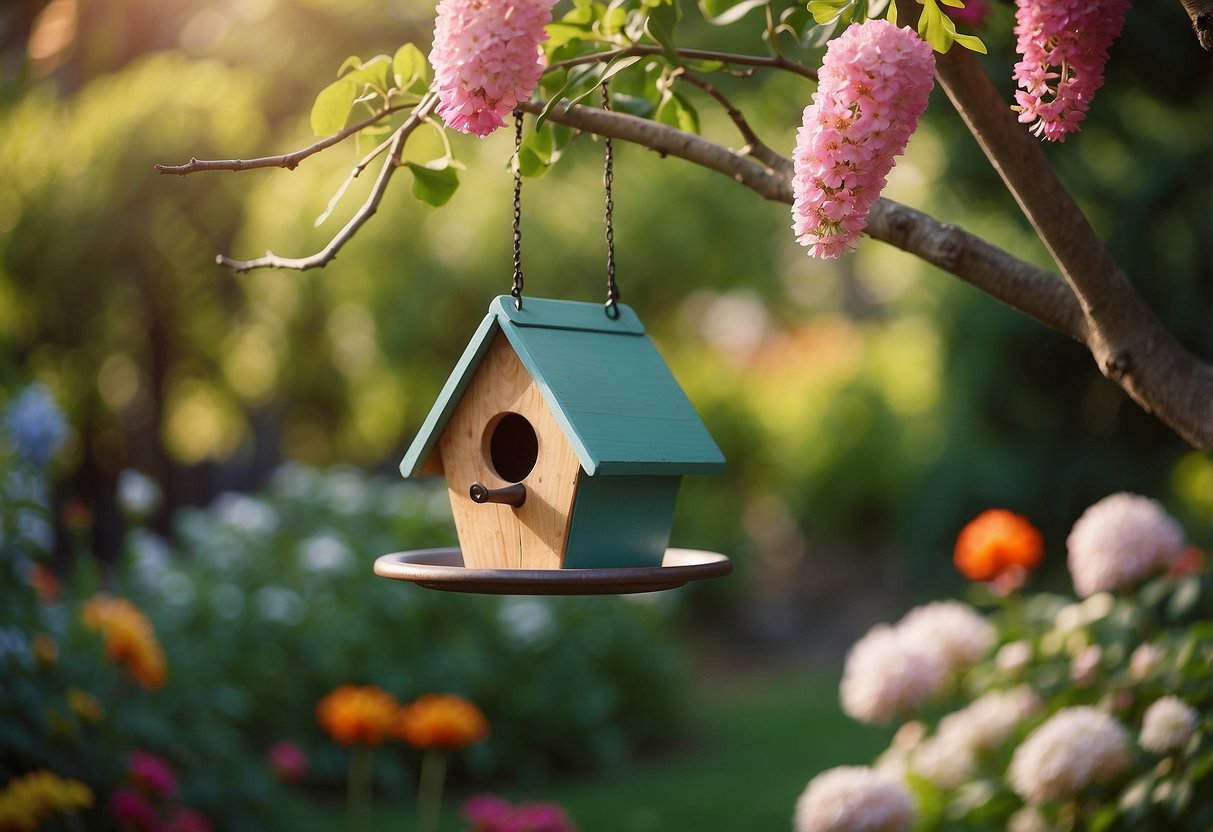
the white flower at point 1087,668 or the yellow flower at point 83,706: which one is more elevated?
the yellow flower at point 83,706

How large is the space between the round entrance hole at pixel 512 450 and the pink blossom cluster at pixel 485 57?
885 mm

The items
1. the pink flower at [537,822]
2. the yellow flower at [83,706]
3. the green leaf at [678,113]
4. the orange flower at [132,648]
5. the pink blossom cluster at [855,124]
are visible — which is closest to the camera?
the pink blossom cluster at [855,124]

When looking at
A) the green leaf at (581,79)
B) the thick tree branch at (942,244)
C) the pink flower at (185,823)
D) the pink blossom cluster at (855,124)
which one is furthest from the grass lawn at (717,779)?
the pink blossom cluster at (855,124)

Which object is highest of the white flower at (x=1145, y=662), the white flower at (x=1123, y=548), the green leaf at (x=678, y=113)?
the green leaf at (x=678, y=113)

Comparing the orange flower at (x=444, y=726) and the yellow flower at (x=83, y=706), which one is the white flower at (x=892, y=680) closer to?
the orange flower at (x=444, y=726)

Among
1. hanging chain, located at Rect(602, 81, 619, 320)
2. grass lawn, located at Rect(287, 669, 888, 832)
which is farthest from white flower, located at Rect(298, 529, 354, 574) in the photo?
hanging chain, located at Rect(602, 81, 619, 320)

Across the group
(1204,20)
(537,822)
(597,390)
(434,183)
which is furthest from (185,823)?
(1204,20)

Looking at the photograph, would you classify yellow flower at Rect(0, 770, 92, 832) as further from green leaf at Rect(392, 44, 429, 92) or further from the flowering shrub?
green leaf at Rect(392, 44, 429, 92)

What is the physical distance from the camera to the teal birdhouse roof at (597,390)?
1885mm

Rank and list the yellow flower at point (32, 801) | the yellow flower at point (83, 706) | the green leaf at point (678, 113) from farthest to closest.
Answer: the yellow flower at point (83, 706)
the yellow flower at point (32, 801)
the green leaf at point (678, 113)

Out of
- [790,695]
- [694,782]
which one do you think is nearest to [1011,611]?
[694,782]

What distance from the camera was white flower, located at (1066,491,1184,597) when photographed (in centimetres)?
293

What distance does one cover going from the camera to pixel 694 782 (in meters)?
5.72

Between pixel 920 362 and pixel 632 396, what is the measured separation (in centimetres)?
908
